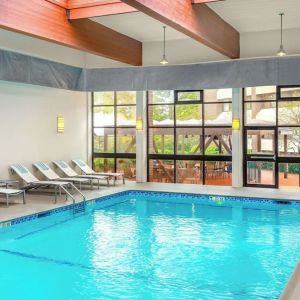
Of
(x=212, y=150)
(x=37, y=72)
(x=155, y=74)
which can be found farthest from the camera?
(x=212, y=150)

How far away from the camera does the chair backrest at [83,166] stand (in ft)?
41.0

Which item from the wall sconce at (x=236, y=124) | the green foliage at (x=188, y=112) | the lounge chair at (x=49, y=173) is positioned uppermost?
the green foliage at (x=188, y=112)

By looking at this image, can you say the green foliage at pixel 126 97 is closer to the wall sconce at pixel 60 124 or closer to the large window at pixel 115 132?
the large window at pixel 115 132

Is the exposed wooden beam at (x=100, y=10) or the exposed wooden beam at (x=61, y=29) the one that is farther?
the exposed wooden beam at (x=100, y=10)

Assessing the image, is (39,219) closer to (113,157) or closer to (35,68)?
(35,68)

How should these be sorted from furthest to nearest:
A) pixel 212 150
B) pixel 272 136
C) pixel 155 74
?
pixel 212 150 < pixel 155 74 < pixel 272 136

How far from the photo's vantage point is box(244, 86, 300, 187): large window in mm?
11195

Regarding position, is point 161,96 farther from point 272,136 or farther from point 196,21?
point 196,21

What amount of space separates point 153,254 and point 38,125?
657 centimetres

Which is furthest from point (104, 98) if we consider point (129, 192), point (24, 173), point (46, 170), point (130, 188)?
point (24, 173)

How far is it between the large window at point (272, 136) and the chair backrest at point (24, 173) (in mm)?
5611

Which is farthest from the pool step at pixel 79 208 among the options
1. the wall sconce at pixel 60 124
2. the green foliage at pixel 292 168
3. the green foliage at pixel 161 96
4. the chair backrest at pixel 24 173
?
the green foliage at pixel 292 168

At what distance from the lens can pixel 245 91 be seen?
11734mm

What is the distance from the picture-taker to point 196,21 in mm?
8148
